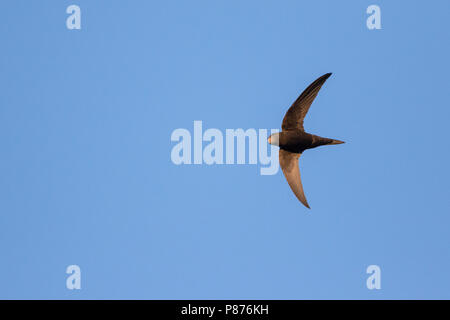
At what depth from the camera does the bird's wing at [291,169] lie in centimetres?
726

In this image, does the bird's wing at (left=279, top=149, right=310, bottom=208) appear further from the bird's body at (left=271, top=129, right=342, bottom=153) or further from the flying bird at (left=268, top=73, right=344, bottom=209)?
the bird's body at (left=271, top=129, right=342, bottom=153)

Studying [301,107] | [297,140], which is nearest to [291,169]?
[297,140]

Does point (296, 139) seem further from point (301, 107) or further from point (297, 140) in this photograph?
point (301, 107)

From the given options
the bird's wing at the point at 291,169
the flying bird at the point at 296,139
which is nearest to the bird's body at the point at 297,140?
the flying bird at the point at 296,139

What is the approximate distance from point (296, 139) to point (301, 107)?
0.41 meters

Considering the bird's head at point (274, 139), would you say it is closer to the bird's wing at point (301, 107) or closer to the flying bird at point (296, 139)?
the flying bird at point (296, 139)

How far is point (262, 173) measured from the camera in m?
7.32

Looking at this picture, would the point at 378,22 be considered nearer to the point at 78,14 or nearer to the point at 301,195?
the point at 301,195

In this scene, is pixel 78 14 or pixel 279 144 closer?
pixel 279 144

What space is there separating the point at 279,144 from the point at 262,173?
451mm

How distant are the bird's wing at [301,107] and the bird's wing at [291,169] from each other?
0.36m
